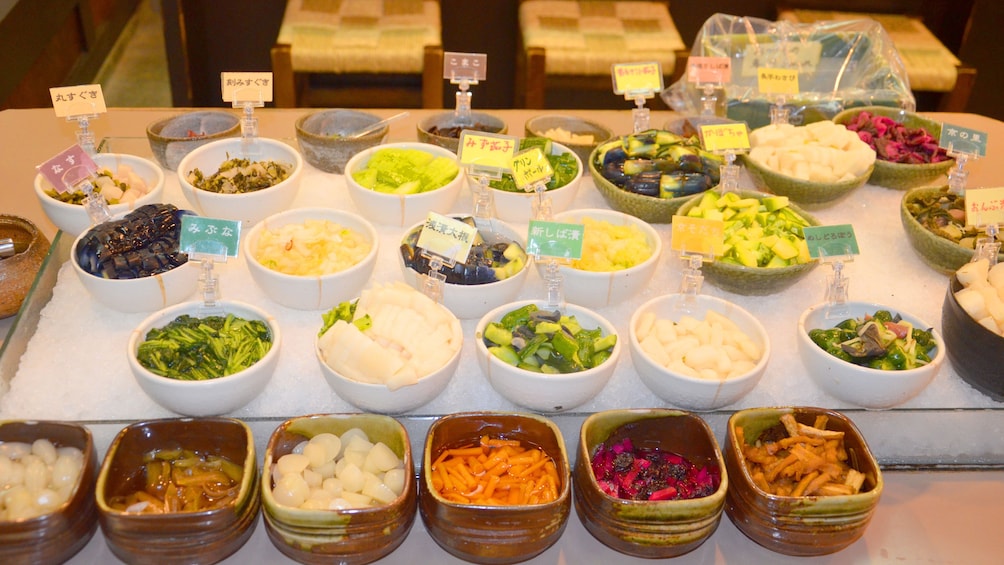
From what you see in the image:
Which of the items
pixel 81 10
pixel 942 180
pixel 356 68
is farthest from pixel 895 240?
pixel 81 10

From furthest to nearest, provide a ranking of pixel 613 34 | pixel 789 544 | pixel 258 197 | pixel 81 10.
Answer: pixel 81 10 < pixel 613 34 < pixel 258 197 < pixel 789 544

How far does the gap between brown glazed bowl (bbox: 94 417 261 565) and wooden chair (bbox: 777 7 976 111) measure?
3.71 metres

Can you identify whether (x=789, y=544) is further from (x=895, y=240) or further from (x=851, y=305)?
(x=895, y=240)

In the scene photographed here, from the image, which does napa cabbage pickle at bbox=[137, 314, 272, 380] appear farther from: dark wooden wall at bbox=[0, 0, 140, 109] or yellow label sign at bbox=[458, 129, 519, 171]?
dark wooden wall at bbox=[0, 0, 140, 109]

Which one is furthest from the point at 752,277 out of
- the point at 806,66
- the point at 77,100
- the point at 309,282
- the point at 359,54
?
the point at 359,54

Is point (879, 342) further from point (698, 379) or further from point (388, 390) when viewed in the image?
point (388, 390)

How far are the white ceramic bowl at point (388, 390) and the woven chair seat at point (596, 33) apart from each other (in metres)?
2.77

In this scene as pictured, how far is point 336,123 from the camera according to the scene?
8.91 feet

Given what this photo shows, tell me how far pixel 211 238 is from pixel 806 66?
7.61 feet

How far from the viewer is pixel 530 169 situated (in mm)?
2213

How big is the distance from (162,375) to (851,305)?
1.53 metres

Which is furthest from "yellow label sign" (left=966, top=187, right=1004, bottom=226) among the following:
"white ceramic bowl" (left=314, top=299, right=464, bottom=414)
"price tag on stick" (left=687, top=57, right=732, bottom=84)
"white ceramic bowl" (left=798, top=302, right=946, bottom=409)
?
"white ceramic bowl" (left=314, top=299, right=464, bottom=414)

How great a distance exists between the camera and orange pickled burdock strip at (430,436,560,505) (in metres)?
1.61

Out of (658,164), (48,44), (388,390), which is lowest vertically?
(48,44)
